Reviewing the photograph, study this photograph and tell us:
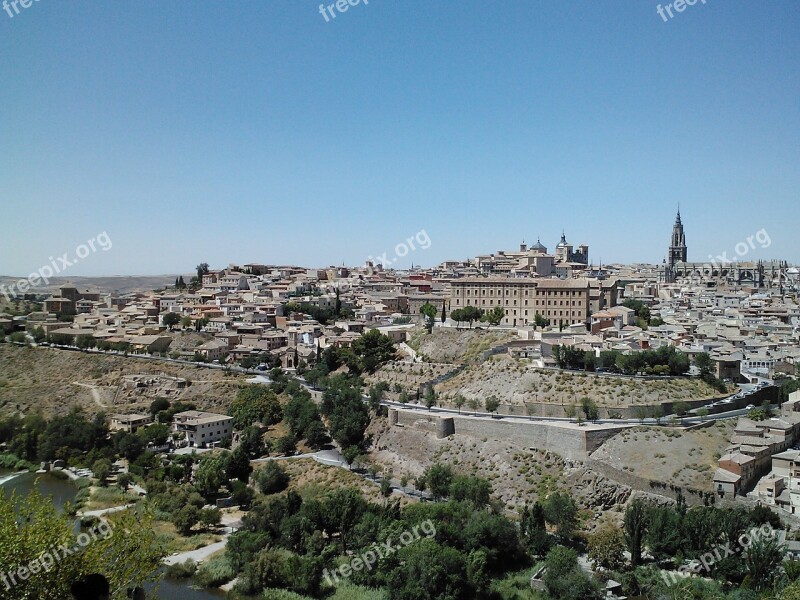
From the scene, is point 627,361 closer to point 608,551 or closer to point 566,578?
point 608,551

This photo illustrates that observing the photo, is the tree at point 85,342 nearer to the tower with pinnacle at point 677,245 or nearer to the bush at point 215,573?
the bush at point 215,573

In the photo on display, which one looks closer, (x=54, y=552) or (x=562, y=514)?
(x=54, y=552)

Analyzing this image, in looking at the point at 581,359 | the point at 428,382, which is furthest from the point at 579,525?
the point at 428,382

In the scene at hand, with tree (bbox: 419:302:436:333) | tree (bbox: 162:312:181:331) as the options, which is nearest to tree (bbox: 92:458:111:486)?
tree (bbox: 419:302:436:333)

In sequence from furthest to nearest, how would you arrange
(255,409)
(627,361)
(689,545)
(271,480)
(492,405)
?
(255,409)
(627,361)
(492,405)
(271,480)
(689,545)

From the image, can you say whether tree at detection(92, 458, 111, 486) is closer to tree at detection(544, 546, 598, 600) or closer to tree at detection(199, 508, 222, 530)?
tree at detection(199, 508, 222, 530)

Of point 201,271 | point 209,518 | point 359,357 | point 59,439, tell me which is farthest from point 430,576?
point 201,271

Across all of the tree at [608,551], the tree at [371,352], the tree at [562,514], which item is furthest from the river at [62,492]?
the tree at [371,352]

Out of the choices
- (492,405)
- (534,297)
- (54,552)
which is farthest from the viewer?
(534,297)
